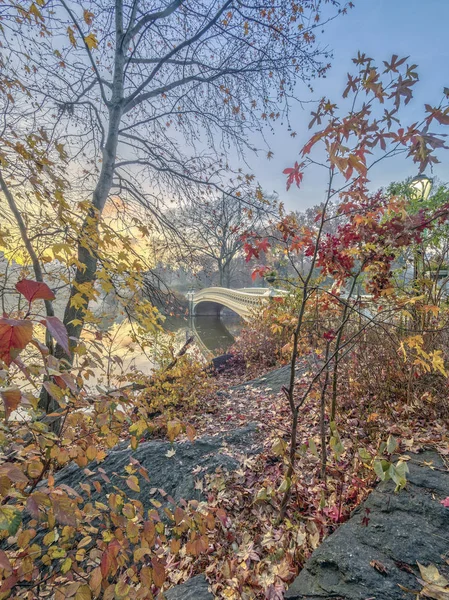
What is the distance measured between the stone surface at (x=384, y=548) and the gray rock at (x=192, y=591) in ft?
1.76

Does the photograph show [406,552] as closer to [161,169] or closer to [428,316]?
[428,316]

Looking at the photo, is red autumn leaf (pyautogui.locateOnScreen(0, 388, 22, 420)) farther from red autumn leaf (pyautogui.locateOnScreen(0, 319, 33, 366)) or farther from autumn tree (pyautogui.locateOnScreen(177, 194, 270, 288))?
autumn tree (pyautogui.locateOnScreen(177, 194, 270, 288))

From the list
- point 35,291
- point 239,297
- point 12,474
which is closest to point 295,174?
point 35,291

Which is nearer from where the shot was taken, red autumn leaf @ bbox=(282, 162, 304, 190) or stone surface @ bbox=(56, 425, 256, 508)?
red autumn leaf @ bbox=(282, 162, 304, 190)

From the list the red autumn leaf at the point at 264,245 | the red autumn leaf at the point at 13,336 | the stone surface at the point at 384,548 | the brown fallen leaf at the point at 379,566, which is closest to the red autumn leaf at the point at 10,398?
the red autumn leaf at the point at 13,336

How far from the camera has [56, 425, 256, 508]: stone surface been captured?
2479 mm

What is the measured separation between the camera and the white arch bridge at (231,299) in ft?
36.9

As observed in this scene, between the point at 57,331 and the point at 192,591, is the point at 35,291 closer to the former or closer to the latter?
the point at 57,331

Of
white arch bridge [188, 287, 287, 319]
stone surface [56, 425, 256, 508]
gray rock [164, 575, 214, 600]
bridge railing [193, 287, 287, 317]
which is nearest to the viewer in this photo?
gray rock [164, 575, 214, 600]

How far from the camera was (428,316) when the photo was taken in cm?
301

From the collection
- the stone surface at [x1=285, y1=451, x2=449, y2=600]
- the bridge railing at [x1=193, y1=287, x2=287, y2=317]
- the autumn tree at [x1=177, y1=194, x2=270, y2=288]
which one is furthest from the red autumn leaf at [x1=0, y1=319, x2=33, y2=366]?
the bridge railing at [x1=193, y1=287, x2=287, y2=317]

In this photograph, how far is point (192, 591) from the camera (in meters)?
1.55

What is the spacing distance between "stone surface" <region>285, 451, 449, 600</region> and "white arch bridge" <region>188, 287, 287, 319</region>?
453 cm

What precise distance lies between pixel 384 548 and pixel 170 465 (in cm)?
195
